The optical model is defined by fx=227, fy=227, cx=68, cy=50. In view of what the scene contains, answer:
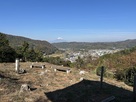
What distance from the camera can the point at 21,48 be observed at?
45.3 metres

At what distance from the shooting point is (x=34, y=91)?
9.14m

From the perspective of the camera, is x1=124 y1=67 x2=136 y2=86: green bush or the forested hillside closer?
x1=124 y1=67 x2=136 y2=86: green bush

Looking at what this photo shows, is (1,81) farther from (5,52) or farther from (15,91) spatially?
(5,52)

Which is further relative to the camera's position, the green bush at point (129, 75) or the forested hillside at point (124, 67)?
the forested hillside at point (124, 67)

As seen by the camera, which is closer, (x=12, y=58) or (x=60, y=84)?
(x=60, y=84)

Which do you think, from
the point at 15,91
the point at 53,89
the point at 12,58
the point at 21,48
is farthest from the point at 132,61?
the point at 21,48

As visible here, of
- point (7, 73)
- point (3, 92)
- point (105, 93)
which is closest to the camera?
point (3, 92)

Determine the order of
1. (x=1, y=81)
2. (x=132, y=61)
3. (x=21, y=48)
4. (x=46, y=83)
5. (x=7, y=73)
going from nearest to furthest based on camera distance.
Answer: (x=1, y=81) < (x=46, y=83) < (x=7, y=73) < (x=132, y=61) < (x=21, y=48)

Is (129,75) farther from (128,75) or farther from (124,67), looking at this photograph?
(124,67)

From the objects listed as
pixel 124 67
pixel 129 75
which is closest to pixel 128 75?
pixel 129 75

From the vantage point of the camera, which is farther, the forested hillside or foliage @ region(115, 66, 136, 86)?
the forested hillside

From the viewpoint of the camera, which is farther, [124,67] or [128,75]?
[124,67]

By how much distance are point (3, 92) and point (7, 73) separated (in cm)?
456

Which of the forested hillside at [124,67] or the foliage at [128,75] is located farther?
the forested hillside at [124,67]
